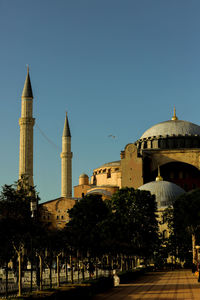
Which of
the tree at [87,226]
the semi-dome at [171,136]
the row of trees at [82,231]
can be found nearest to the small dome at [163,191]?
the semi-dome at [171,136]

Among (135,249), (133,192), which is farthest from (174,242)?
(135,249)

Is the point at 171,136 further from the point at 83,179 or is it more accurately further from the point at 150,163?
the point at 83,179

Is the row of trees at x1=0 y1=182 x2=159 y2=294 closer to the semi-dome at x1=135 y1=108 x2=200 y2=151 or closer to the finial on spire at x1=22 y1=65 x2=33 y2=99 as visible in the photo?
the finial on spire at x1=22 y1=65 x2=33 y2=99

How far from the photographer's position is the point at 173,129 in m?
79.5

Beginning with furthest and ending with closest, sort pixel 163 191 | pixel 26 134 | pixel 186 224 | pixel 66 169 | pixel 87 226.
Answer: pixel 66 169 < pixel 163 191 < pixel 26 134 < pixel 186 224 < pixel 87 226

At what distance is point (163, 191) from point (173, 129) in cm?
1501

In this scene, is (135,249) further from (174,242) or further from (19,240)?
(19,240)

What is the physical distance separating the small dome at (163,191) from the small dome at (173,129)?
12.1 metres

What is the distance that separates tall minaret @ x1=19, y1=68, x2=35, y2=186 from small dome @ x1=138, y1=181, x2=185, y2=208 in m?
16.8

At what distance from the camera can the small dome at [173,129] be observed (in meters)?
78.9

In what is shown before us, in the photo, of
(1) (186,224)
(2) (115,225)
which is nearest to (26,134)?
(1) (186,224)

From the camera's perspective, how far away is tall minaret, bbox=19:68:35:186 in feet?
199

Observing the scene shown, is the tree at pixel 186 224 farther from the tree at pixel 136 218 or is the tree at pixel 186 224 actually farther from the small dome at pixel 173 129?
the small dome at pixel 173 129

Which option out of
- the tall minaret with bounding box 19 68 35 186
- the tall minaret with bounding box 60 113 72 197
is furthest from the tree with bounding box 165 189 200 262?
the tall minaret with bounding box 60 113 72 197
